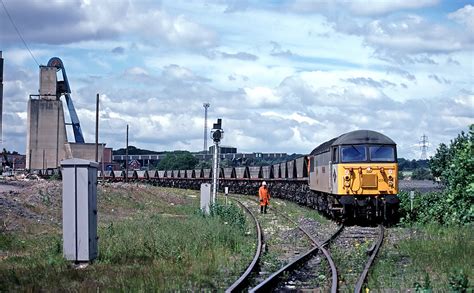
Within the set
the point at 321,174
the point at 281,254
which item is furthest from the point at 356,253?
the point at 321,174

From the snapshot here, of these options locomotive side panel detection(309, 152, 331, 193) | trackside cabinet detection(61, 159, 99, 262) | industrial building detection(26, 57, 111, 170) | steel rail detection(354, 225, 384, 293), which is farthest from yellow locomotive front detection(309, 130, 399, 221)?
industrial building detection(26, 57, 111, 170)

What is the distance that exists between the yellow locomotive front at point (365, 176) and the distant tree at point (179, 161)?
96.6m

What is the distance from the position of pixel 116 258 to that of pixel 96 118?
40.7 metres

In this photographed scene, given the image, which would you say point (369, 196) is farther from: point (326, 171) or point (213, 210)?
point (213, 210)

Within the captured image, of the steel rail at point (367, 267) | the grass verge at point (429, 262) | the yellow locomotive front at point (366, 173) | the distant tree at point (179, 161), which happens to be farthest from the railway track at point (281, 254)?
the distant tree at point (179, 161)

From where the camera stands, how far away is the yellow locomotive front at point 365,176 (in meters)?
26.0

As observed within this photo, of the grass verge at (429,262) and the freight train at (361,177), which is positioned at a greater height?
the freight train at (361,177)

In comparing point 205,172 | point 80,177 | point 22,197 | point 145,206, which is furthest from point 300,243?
point 205,172

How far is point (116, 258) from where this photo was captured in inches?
585

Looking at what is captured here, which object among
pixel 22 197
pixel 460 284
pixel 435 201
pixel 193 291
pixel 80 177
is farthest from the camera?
pixel 22 197

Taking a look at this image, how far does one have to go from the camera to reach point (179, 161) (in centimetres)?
12800

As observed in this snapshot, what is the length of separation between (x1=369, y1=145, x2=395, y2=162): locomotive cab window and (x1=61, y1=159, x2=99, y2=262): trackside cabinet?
14.1 meters

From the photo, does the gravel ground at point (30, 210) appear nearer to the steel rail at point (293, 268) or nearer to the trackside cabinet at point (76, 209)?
the trackside cabinet at point (76, 209)

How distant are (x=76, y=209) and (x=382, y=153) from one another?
14578mm
